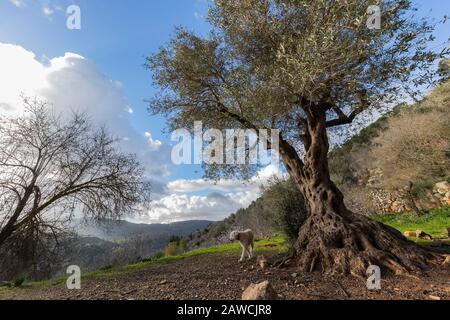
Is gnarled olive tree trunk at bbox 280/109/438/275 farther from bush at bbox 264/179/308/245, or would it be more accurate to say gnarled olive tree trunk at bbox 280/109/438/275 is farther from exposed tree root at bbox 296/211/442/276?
bush at bbox 264/179/308/245

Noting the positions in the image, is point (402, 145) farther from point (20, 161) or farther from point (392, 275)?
point (20, 161)

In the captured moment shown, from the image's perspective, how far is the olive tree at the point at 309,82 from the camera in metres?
9.78

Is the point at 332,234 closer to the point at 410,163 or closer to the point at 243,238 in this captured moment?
the point at 243,238

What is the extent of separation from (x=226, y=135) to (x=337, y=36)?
682 centimetres

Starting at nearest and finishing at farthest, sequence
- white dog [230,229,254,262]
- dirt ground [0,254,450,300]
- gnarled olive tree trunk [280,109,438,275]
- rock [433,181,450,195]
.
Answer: dirt ground [0,254,450,300], gnarled olive tree trunk [280,109,438,275], white dog [230,229,254,262], rock [433,181,450,195]

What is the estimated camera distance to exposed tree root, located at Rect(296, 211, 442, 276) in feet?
31.5

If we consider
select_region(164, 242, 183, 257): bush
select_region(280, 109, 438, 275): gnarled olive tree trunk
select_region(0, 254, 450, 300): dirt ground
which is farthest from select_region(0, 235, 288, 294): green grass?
select_region(164, 242, 183, 257): bush

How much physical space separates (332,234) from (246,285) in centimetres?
408

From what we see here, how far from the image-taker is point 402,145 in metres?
34.2

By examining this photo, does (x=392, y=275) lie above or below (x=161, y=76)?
below

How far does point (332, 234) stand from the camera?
10891 mm

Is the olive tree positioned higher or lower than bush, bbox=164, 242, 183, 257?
higher

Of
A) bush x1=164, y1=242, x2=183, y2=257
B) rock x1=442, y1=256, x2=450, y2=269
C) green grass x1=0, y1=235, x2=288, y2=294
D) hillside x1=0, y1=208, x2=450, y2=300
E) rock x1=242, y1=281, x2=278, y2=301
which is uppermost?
rock x1=242, y1=281, x2=278, y2=301
